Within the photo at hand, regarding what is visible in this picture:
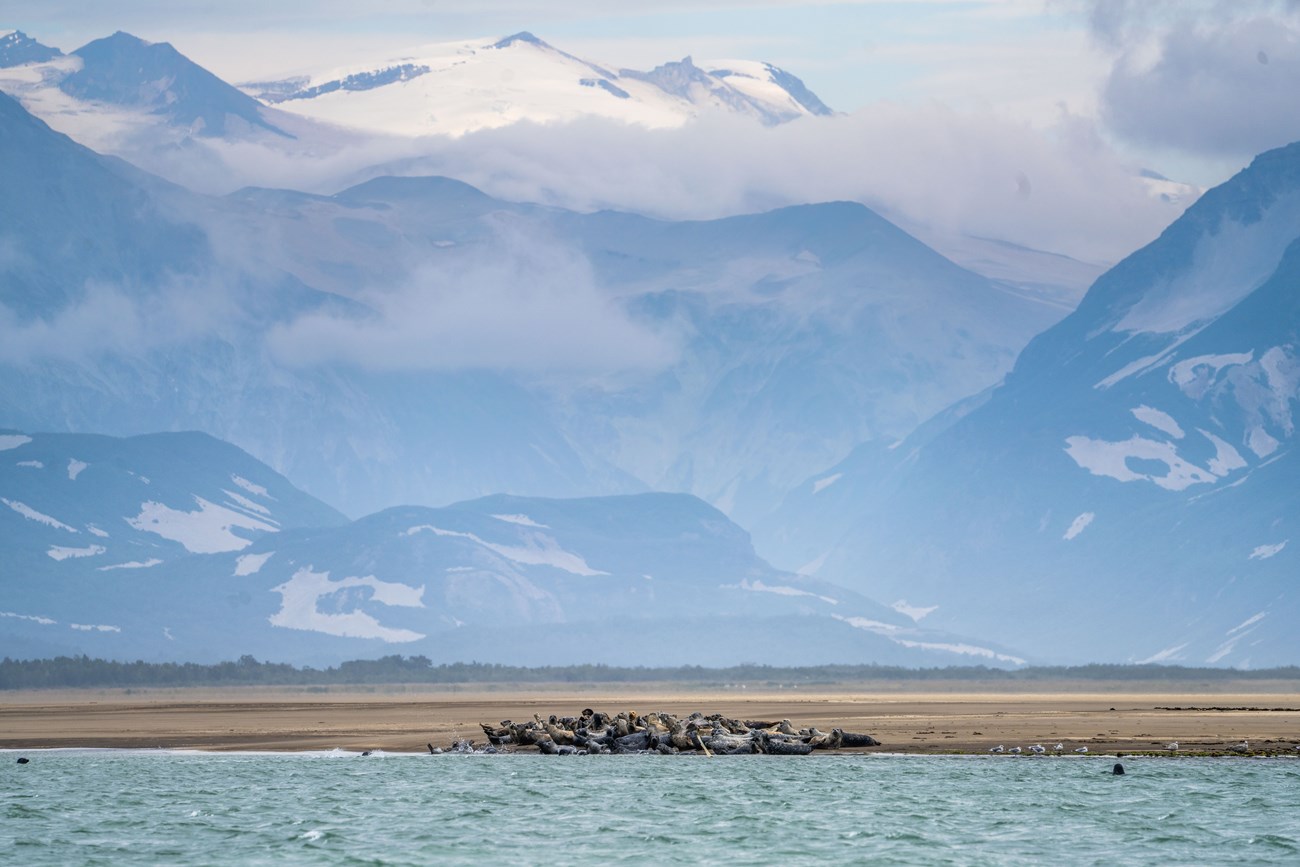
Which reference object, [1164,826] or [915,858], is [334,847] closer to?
[915,858]

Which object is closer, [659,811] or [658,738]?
[659,811]

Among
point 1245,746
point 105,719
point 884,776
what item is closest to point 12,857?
point 884,776

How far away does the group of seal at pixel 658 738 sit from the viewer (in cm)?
8369

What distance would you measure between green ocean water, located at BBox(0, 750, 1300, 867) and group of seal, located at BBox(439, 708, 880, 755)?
1899 mm

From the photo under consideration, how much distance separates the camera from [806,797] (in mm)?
67250

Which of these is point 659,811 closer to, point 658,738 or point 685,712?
point 658,738

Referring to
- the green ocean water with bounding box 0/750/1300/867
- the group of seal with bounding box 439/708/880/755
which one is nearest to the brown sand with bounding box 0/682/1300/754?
the group of seal with bounding box 439/708/880/755

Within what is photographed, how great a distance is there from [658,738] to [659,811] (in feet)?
68.2

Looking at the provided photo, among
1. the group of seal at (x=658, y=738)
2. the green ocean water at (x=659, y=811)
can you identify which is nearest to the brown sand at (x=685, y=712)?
the group of seal at (x=658, y=738)

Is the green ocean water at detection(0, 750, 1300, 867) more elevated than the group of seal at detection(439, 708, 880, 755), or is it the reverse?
the group of seal at detection(439, 708, 880, 755)

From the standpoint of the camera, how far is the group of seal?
83.7 m

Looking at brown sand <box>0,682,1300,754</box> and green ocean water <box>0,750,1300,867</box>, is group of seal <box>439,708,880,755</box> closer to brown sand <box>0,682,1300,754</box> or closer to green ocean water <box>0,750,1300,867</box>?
green ocean water <box>0,750,1300,867</box>

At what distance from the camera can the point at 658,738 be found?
277 feet

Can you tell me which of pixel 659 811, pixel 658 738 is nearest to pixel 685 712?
pixel 658 738
